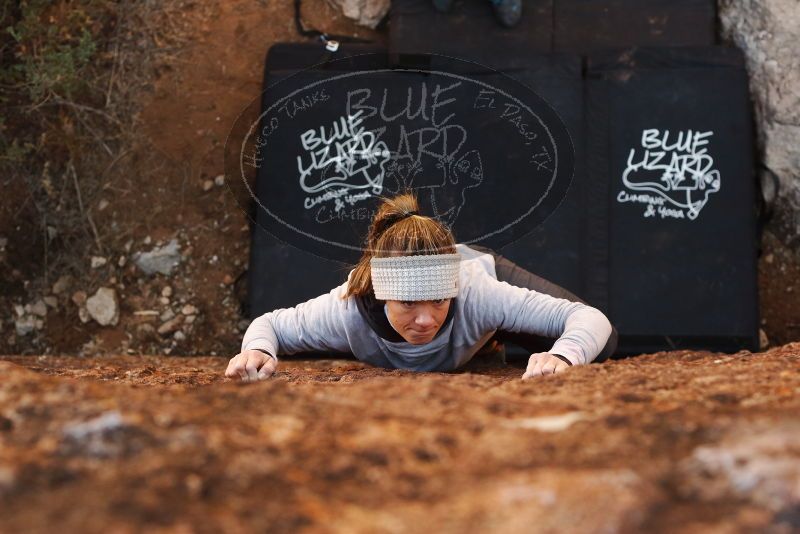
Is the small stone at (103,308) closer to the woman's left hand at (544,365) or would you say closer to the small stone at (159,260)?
the small stone at (159,260)

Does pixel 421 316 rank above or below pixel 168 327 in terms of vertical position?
above

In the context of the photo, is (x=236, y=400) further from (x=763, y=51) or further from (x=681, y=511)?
(x=763, y=51)

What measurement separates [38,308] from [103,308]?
0.94 feet

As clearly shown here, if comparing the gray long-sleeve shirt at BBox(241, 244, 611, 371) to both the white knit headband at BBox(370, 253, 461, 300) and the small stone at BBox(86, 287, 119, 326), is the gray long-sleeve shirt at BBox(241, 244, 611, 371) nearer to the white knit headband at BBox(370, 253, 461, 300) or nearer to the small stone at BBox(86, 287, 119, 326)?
the white knit headband at BBox(370, 253, 461, 300)

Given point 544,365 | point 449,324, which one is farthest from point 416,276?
point 544,365

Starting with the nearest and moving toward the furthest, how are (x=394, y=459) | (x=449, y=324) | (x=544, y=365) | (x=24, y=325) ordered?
(x=394, y=459) → (x=544, y=365) → (x=449, y=324) → (x=24, y=325)

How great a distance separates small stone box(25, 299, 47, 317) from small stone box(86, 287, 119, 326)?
0.63 feet

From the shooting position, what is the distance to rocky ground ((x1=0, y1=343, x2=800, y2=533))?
4.35ft

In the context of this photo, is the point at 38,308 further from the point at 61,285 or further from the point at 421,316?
the point at 421,316

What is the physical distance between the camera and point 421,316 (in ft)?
8.84

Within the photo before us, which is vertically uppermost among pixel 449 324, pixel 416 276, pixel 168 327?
pixel 416 276

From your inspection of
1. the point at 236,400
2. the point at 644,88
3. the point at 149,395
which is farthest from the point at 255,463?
the point at 644,88

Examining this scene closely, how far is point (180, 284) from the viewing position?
188 inches

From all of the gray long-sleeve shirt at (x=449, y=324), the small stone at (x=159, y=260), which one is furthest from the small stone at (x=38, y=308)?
the gray long-sleeve shirt at (x=449, y=324)
